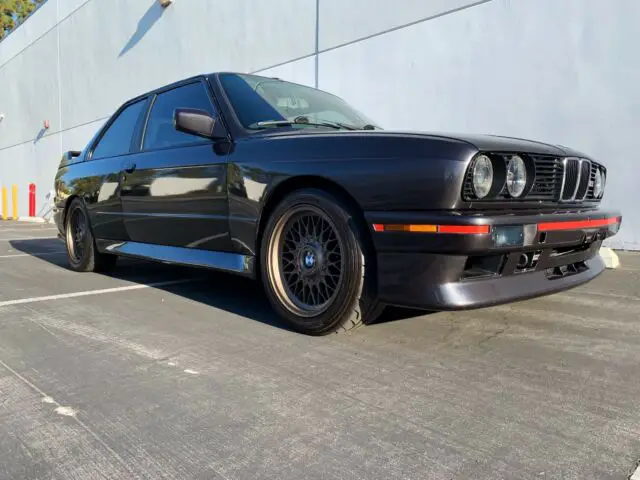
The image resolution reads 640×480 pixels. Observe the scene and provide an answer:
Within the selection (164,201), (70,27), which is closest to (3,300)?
(164,201)

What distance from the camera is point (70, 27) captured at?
653 inches

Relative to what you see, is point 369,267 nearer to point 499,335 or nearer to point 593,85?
point 499,335

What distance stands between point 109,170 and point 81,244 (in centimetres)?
102

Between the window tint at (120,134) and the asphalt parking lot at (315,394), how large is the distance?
5.15 ft

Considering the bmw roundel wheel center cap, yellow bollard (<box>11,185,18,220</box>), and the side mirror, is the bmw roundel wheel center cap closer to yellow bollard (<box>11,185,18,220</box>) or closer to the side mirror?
the side mirror

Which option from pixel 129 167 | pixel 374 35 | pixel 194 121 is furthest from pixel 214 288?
pixel 374 35

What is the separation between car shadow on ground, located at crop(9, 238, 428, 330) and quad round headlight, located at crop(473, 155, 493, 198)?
110 cm

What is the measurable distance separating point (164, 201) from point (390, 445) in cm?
264

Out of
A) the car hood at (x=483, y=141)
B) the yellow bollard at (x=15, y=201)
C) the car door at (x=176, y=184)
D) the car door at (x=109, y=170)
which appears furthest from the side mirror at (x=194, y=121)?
→ the yellow bollard at (x=15, y=201)

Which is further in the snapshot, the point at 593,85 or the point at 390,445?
the point at 593,85

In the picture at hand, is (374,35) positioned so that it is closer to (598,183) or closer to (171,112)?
(171,112)

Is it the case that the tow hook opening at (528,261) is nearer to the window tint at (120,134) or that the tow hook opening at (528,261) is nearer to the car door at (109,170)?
the car door at (109,170)

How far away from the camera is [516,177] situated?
2486 millimetres

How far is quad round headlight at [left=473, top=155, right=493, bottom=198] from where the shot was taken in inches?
91.2
